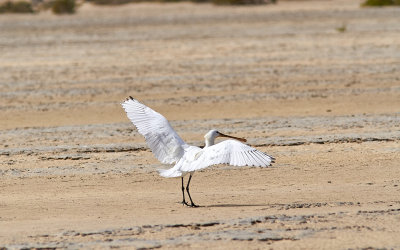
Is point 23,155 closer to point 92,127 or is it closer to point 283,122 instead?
point 92,127

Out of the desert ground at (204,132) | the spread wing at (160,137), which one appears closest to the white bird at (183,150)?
the spread wing at (160,137)

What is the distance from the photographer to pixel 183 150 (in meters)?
8.78

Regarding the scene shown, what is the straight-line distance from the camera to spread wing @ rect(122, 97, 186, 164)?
28.9 feet

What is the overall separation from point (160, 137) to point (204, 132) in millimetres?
4686

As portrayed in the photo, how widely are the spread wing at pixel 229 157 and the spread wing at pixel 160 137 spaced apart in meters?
0.47

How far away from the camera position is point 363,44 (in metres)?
25.7

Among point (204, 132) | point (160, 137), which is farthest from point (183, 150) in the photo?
point (204, 132)

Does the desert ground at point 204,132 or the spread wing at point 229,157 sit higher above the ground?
the spread wing at point 229,157

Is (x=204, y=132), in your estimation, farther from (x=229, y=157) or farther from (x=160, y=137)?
(x=229, y=157)

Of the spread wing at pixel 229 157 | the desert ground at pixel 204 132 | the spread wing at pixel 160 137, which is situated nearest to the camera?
the desert ground at pixel 204 132

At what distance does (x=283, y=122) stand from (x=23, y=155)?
4453 mm

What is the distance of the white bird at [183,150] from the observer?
8047 millimetres

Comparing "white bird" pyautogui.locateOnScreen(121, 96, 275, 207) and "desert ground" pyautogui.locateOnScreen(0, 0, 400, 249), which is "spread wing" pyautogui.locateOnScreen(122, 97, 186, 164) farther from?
"desert ground" pyautogui.locateOnScreen(0, 0, 400, 249)

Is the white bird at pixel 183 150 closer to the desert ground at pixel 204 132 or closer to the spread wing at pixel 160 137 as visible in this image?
the spread wing at pixel 160 137
